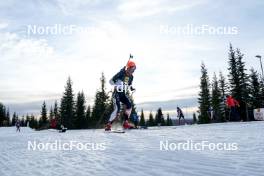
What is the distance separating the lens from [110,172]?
15.4 feet

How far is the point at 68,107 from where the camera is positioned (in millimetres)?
74750

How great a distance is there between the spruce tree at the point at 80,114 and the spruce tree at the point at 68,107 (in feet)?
4.16

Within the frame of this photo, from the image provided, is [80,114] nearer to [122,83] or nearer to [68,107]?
[68,107]

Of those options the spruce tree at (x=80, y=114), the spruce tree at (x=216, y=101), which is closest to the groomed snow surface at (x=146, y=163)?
the spruce tree at (x=216, y=101)

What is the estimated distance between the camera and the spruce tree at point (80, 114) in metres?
73.0

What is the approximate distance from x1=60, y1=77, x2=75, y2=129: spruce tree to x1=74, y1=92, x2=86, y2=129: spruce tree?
1269mm

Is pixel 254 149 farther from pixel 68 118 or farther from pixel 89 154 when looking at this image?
pixel 68 118

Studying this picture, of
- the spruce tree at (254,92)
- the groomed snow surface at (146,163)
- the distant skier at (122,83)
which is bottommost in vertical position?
the groomed snow surface at (146,163)

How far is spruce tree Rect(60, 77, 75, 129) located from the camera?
73125mm

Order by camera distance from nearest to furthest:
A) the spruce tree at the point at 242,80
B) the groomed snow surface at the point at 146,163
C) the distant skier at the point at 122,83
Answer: the groomed snow surface at the point at 146,163 < the distant skier at the point at 122,83 < the spruce tree at the point at 242,80

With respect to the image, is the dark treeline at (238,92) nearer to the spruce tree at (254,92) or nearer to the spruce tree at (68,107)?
the spruce tree at (254,92)

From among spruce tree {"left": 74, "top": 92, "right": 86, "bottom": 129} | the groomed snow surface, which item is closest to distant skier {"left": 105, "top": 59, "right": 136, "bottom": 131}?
the groomed snow surface

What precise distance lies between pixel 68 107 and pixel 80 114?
10.3 feet

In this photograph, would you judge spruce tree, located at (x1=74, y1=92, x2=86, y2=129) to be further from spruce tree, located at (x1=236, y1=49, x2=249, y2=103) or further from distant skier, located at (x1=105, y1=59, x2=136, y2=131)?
distant skier, located at (x1=105, y1=59, x2=136, y2=131)
